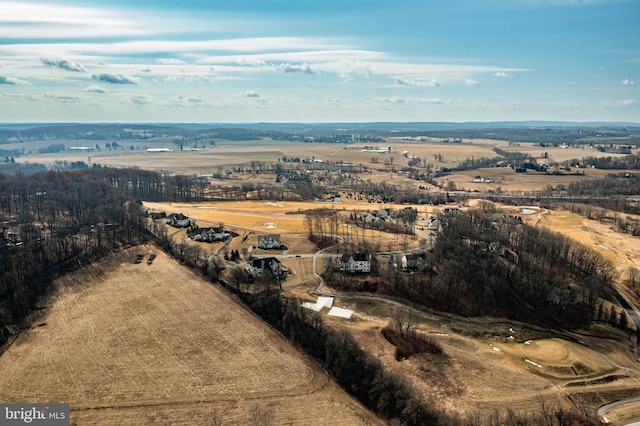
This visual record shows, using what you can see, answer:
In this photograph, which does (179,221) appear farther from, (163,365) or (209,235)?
(163,365)

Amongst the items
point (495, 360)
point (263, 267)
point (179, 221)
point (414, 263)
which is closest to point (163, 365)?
point (263, 267)

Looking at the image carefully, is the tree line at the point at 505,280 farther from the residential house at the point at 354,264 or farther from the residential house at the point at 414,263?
the residential house at the point at 354,264

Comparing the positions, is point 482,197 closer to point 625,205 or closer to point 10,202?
point 625,205

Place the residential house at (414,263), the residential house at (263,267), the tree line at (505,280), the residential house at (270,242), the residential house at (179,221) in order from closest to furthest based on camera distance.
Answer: the tree line at (505,280), the residential house at (263,267), the residential house at (414,263), the residential house at (270,242), the residential house at (179,221)

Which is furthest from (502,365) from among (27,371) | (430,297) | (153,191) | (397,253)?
(153,191)

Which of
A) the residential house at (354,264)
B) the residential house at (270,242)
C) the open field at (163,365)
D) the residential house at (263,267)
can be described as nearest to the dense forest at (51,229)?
the open field at (163,365)
